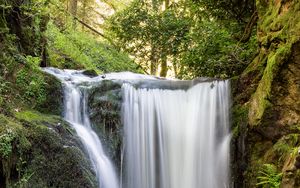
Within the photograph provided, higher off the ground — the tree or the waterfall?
the tree

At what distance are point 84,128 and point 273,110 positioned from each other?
3.25 m

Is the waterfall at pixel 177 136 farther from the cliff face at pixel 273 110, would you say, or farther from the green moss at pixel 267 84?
the green moss at pixel 267 84

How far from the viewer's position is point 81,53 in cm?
1413

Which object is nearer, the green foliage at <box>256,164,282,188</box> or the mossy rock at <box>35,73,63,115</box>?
the green foliage at <box>256,164,282,188</box>

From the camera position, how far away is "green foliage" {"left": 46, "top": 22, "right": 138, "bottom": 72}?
12328 millimetres

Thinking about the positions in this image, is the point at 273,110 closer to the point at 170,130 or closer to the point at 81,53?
the point at 170,130

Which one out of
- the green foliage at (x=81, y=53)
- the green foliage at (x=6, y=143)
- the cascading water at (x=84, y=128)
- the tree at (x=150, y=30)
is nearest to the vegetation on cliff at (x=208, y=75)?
the green foliage at (x=6, y=143)

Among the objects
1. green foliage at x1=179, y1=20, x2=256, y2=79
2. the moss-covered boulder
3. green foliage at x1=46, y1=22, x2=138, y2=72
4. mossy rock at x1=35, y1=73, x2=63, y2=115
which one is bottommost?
the moss-covered boulder

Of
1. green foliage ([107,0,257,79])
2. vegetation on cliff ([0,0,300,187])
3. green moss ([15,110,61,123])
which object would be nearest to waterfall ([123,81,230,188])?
vegetation on cliff ([0,0,300,187])

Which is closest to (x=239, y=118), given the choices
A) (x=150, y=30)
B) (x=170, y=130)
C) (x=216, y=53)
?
(x=170, y=130)

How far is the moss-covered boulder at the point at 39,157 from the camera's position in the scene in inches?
210

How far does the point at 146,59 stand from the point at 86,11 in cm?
920

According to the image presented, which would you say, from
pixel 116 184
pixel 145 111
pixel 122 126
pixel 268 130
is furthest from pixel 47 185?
pixel 268 130

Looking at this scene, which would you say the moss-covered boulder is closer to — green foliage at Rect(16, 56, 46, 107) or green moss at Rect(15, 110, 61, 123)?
green moss at Rect(15, 110, 61, 123)
